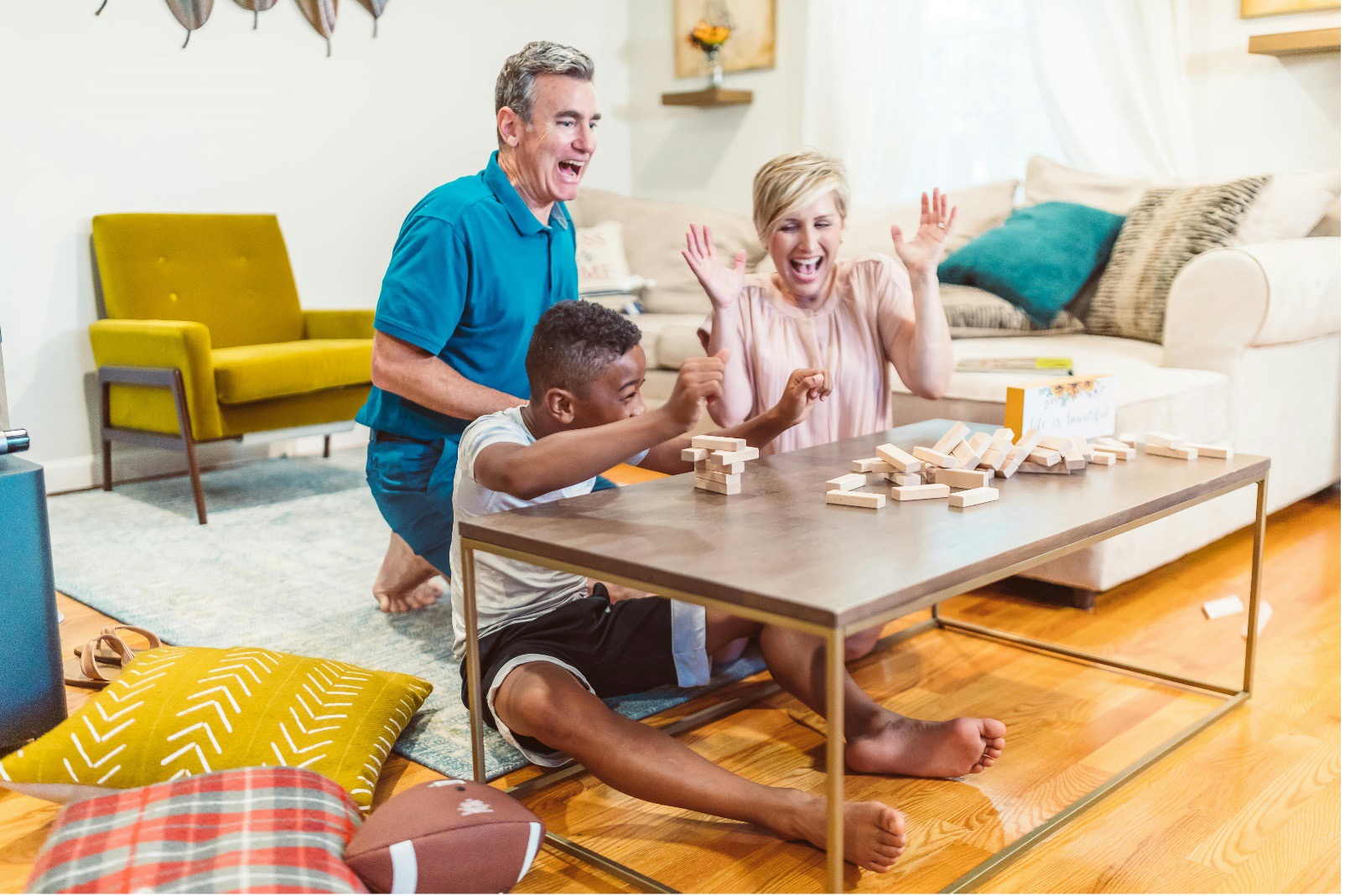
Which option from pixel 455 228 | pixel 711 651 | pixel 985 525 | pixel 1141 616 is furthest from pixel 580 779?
pixel 1141 616

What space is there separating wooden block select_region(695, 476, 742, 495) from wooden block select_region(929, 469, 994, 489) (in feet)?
0.87

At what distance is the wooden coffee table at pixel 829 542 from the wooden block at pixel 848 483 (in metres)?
0.03

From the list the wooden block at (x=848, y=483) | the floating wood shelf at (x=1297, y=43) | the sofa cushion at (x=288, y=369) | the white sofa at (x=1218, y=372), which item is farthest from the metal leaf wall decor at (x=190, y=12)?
the floating wood shelf at (x=1297, y=43)

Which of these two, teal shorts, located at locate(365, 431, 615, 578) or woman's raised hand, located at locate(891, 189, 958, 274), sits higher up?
woman's raised hand, located at locate(891, 189, 958, 274)

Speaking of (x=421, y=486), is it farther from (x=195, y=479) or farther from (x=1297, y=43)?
(x=1297, y=43)

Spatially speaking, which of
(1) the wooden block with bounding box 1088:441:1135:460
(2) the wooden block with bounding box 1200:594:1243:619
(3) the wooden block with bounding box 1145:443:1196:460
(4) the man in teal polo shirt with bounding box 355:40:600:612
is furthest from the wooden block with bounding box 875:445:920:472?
(2) the wooden block with bounding box 1200:594:1243:619

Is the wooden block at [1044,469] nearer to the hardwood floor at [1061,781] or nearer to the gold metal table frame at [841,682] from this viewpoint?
the gold metal table frame at [841,682]

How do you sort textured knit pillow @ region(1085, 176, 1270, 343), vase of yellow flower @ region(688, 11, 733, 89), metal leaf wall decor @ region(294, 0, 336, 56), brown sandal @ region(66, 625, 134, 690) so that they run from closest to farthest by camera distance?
brown sandal @ region(66, 625, 134, 690), textured knit pillow @ region(1085, 176, 1270, 343), metal leaf wall decor @ region(294, 0, 336, 56), vase of yellow flower @ region(688, 11, 733, 89)

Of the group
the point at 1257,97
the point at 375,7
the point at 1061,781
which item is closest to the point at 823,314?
the point at 1061,781

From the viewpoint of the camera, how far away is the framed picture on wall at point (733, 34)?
4.59m

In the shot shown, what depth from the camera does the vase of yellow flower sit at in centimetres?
454

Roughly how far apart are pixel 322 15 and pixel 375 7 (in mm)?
229

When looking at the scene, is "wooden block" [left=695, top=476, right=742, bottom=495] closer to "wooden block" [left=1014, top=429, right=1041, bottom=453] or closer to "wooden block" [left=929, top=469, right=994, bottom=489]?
"wooden block" [left=929, top=469, right=994, bottom=489]

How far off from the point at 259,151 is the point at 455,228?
93.6 inches
